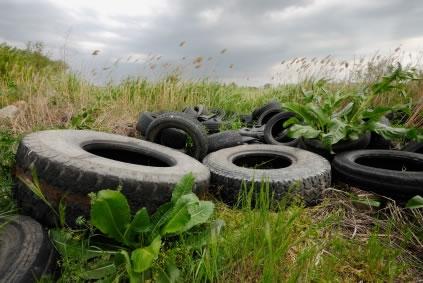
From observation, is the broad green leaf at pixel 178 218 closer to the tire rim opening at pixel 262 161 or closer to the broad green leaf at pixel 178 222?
the broad green leaf at pixel 178 222

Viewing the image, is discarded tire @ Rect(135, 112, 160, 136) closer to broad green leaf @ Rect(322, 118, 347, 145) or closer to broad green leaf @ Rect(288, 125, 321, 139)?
broad green leaf @ Rect(288, 125, 321, 139)

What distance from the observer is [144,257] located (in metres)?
1.85

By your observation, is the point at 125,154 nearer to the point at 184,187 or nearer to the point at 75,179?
the point at 75,179

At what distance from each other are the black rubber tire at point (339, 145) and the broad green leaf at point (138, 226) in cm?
254

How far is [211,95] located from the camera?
363 inches

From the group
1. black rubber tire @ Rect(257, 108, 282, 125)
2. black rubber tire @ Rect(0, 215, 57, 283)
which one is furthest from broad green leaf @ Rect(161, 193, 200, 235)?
black rubber tire @ Rect(257, 108, 282, 125)

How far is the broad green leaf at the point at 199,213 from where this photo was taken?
84.5 inches

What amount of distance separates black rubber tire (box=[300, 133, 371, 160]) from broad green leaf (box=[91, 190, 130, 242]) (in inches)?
103

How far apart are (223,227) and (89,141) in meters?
1.56

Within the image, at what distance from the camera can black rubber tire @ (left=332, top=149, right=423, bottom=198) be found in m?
3.33

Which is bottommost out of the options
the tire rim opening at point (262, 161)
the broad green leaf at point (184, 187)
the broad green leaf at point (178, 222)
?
the tire rim opening at point (262, 161)

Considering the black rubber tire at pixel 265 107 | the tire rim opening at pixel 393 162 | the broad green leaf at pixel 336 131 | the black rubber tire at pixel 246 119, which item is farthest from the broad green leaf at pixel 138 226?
the black rubber tire at pixel 246 119

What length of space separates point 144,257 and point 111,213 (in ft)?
1.12

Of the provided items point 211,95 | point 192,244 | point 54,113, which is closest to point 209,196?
point 192,244
